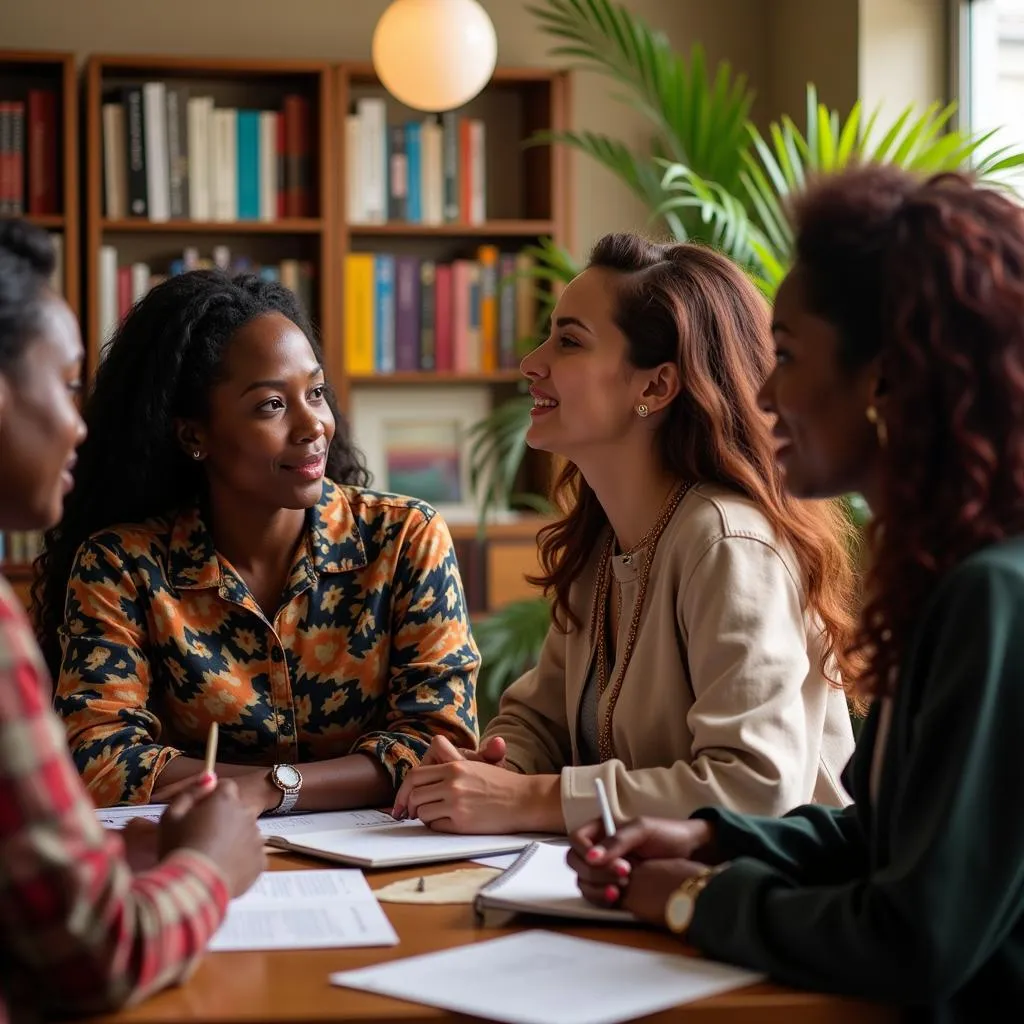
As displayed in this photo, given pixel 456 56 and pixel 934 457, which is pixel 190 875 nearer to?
pixel 934 457

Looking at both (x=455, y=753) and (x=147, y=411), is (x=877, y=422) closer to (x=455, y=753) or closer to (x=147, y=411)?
(x=455, y=753)

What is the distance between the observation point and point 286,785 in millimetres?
1794

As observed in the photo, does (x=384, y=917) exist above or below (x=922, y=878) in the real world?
below

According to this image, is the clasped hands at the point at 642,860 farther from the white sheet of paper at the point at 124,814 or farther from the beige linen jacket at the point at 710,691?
the white sheet of paper at the point at 124,814

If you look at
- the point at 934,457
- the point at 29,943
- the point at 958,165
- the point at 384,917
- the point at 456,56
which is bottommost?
the point at 384,917

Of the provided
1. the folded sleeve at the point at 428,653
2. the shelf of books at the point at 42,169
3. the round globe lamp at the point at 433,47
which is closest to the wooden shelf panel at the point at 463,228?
the shelf of books at the point at 42,169

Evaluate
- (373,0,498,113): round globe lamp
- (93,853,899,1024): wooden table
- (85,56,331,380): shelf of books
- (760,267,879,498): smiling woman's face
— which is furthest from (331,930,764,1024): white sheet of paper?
(85,56,331,380): shelf of books

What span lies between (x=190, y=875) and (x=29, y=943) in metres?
0.21

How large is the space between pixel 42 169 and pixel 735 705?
319 cm

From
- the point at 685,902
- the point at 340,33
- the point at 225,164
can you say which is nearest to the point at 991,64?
the point at 340,33

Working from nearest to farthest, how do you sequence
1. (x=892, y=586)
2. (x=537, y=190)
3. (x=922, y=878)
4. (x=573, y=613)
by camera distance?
(x=922, y=878) → (x=892, y=586) → (x=573, y=613) → (x=537, y=190)

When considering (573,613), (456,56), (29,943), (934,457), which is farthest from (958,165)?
(29,943)

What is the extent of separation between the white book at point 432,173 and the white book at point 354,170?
0.18m

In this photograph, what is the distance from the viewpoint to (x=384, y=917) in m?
1.31
